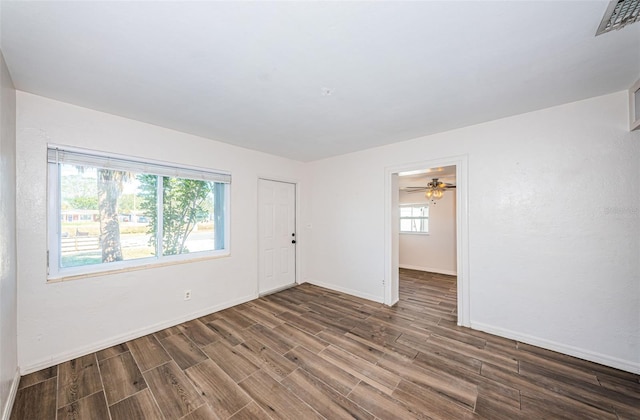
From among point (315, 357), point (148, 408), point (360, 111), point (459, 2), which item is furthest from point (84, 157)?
point (459, 2)

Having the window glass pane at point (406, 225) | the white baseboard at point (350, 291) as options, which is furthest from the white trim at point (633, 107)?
the window glass pane at point (406, 225)

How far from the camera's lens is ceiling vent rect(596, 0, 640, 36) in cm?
116

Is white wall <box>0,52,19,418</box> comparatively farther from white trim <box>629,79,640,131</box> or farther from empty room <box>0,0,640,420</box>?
white trim <box>629,79,640,131</box>

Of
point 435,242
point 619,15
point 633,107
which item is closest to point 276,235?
point 435,242

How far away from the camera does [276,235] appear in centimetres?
417

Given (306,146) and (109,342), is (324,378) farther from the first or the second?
(306,146)

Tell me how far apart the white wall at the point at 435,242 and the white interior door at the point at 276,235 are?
3249 millimetres

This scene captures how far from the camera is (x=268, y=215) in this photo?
159 inches

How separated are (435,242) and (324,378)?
4673 mm

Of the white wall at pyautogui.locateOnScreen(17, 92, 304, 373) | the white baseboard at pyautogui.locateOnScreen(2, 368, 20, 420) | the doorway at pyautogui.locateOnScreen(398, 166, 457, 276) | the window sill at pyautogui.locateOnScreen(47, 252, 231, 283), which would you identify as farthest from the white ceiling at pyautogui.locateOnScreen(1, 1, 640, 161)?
the doorway at pyautogui.locateOnScreen(398, 166, 457, 276)

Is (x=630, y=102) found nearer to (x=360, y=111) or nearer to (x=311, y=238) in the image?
(x=360, y=111)

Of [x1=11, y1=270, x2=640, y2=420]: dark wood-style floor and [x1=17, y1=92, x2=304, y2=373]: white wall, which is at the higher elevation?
[x1=17, y1=92, x2=304, y2=373]: white wall

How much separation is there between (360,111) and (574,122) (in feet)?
6.71

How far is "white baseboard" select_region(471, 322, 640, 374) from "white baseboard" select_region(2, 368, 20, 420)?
4068mm
